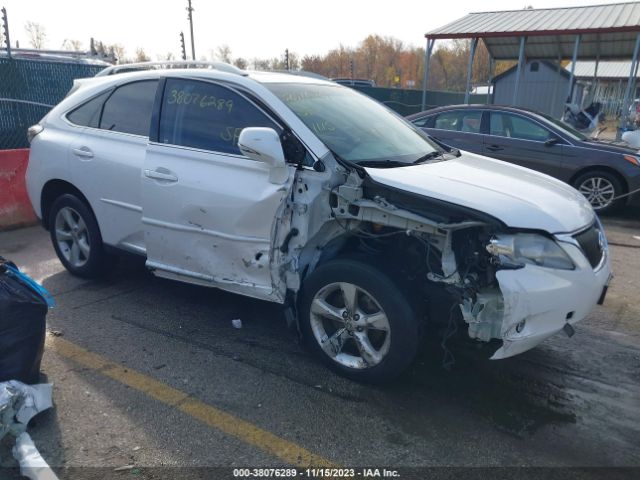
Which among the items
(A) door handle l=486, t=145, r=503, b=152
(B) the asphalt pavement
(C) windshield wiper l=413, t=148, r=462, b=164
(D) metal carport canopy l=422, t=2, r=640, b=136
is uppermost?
(D) metal carport canopy l=422, t=2, r=640, b=136

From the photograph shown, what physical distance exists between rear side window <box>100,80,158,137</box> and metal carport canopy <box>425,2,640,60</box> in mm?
12767

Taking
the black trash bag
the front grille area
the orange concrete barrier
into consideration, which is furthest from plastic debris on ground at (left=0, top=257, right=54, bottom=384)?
the orange concrete barrier

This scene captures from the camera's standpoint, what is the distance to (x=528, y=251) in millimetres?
2777

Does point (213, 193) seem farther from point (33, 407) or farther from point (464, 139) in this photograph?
point (464, 139)

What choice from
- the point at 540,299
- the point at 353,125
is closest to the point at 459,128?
the point at 353,125

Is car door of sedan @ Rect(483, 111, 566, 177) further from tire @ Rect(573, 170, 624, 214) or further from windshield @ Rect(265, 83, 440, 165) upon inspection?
windshield @ Rect(265, 83, 440, 165)

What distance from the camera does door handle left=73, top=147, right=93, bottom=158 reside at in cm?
430

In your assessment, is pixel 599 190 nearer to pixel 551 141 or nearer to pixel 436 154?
pixel 551 141

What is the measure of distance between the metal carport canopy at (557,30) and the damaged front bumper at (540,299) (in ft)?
41.0

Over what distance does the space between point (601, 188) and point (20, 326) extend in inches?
313

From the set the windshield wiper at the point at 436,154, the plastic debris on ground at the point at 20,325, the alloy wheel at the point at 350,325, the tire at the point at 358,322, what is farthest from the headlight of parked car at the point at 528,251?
the plastic debris on ground at the point at 20,325

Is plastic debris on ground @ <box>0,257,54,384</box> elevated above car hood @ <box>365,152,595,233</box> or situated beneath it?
situated beneath

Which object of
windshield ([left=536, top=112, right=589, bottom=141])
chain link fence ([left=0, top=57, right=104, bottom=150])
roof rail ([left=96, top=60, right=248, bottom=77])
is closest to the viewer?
roof rail ([left=96, top=60, right=248, bottom=77])

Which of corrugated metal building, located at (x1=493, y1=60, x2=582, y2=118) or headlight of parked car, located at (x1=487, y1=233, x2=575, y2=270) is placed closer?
headlight of parked car, located at (x1=487, y1=233, x2=575, y2=270)
